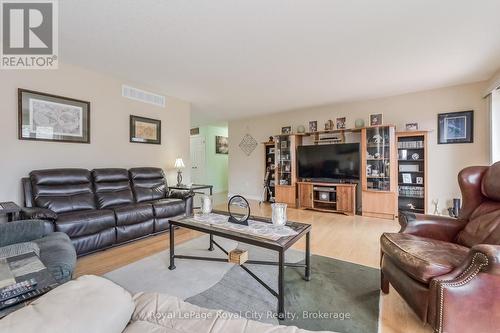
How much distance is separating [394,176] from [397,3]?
3.16 metres

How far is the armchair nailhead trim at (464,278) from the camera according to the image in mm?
1224

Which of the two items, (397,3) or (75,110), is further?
(75,110)

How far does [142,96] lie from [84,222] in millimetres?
2418

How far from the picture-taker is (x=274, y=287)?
75.5 inches

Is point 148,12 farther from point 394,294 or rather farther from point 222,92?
point 394,294

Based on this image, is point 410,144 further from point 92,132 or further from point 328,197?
point 92,132

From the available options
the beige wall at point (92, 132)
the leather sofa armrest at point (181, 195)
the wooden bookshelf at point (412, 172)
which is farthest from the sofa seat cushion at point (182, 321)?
the wooden bookshelf at point (412, 172)

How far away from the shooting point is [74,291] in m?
0.64

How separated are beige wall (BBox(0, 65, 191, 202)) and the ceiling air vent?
0.08 metres

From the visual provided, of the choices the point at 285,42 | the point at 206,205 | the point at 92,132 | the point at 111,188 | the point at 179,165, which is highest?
the point at 285,42

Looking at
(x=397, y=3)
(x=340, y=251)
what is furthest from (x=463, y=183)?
(x=397, y=3)

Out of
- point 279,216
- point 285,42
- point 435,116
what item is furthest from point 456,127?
point 279,216

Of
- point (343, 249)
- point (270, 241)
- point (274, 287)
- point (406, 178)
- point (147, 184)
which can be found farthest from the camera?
point (406, 178)

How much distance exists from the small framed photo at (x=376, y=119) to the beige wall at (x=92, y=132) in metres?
3.84
